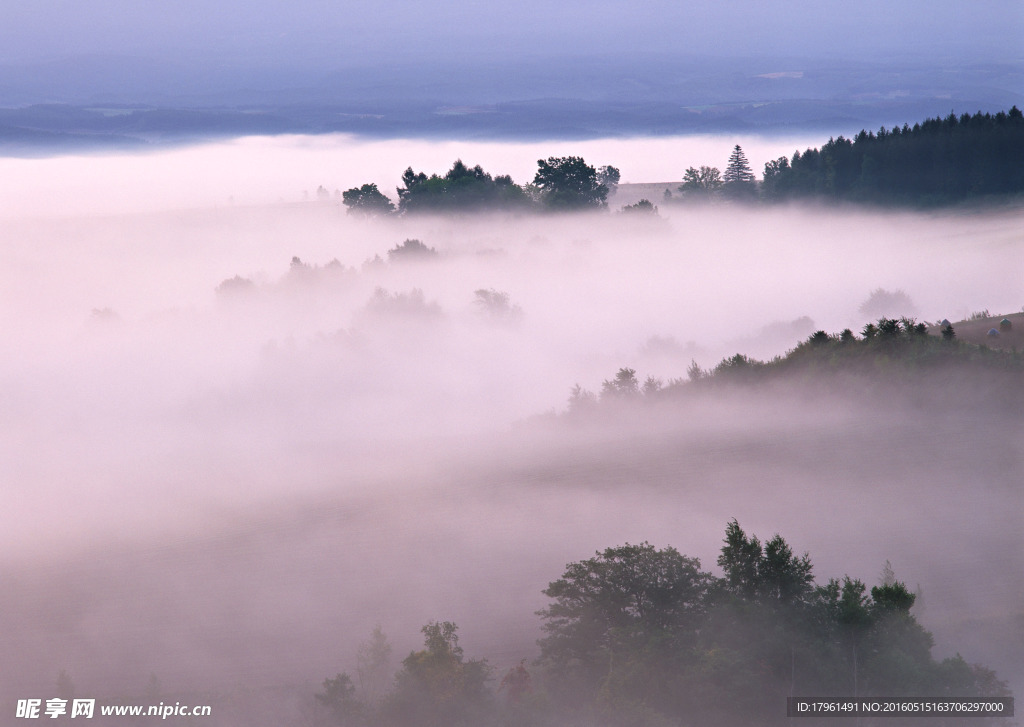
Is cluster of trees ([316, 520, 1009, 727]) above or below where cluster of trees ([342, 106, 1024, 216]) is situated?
below

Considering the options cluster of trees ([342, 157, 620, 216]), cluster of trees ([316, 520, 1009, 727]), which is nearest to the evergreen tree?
cluster of trees ([342, 157, 620, 216])

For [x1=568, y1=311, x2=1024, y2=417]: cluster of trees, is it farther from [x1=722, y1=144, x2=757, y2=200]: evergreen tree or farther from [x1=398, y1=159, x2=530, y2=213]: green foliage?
[x1=722, y1=144, x2=757, y2=200]: evergreen tree

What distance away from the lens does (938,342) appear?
49812mm

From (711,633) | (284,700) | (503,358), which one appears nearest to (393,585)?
(284,700)

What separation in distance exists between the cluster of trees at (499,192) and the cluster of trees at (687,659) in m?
115

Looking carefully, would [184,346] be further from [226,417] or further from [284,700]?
[284,700]

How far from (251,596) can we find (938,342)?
38099 mm

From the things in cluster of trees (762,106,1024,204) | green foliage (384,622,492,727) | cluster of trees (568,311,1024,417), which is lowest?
green foliage (384,622,492,727)

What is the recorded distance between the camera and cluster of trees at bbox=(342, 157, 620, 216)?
140m

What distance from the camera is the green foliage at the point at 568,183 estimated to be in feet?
457

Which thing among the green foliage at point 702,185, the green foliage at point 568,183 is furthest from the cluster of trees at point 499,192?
the green foliage at point 702,185

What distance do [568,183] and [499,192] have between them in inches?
462

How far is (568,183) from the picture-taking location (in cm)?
13988

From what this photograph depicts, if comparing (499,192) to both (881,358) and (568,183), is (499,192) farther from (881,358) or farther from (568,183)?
(881,358)
